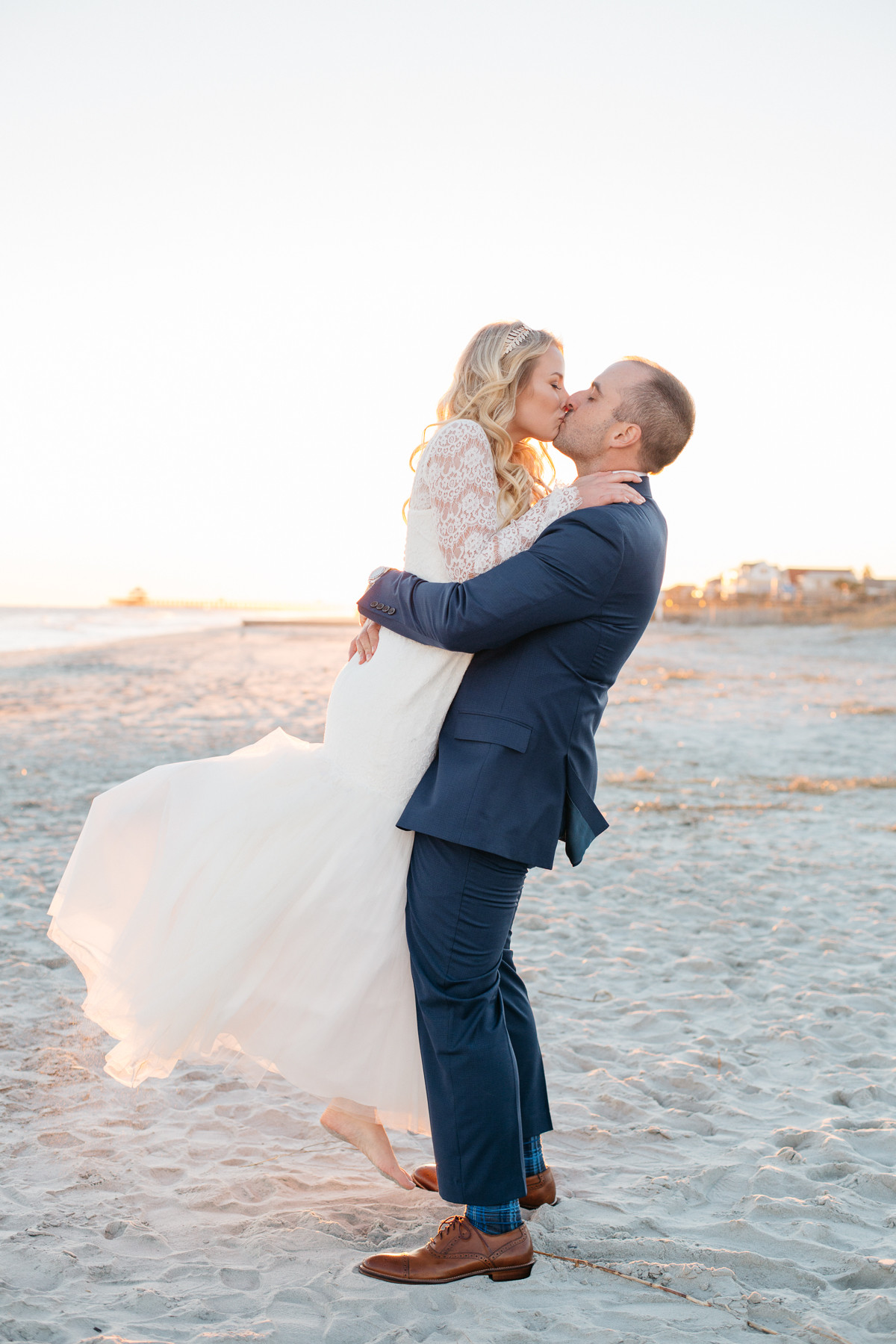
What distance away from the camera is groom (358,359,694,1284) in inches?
89.4

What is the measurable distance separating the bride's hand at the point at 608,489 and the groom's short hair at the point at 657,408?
0.10m

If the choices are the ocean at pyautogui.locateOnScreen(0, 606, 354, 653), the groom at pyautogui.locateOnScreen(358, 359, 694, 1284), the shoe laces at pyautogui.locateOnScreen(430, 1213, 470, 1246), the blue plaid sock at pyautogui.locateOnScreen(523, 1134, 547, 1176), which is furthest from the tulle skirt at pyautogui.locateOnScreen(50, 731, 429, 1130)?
the ocean at pyautogui.locateOnScreen(0, 606, 354, 653)

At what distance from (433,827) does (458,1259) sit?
107cm

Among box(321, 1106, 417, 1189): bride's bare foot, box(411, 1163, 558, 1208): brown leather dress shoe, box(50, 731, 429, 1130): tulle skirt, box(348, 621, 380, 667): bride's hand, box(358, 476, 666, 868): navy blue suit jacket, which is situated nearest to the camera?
box(358, 476, 666, 868): navy blue suit jacket

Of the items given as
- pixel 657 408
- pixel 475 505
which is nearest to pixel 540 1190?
pixel 475 505

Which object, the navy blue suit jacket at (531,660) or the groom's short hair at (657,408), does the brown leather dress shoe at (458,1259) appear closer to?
the navy blue suit jacket at (531,660)

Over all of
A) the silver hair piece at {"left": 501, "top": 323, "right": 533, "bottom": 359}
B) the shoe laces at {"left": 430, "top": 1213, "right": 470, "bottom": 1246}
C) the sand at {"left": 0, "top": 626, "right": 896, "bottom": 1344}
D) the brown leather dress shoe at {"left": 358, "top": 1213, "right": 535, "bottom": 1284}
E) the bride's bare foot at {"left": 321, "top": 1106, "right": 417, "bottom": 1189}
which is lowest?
the sand at {"left": 0, "top": 626, "right": 896, "bottom": 1344}

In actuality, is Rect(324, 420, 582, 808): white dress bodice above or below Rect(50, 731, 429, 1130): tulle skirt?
above

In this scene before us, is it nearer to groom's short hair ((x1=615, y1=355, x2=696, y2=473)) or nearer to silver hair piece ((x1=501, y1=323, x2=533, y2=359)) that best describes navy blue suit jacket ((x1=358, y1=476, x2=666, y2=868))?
groom's short hair ((x1=615, y1=355, x2=696, y2=473))

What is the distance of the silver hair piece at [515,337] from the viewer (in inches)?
96.1

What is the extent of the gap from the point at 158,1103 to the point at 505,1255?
4.83 ft

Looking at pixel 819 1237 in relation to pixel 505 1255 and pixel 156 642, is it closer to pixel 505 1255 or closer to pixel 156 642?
pixel 505 1255

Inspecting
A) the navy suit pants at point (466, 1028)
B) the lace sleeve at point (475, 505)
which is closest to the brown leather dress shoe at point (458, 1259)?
the navy suit pants at point (466, 1028)

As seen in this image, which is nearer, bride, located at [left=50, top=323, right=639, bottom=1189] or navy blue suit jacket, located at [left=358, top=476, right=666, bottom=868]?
navy blue suit jacket, located at [left=358, top=476, right=666, bottom=868]
